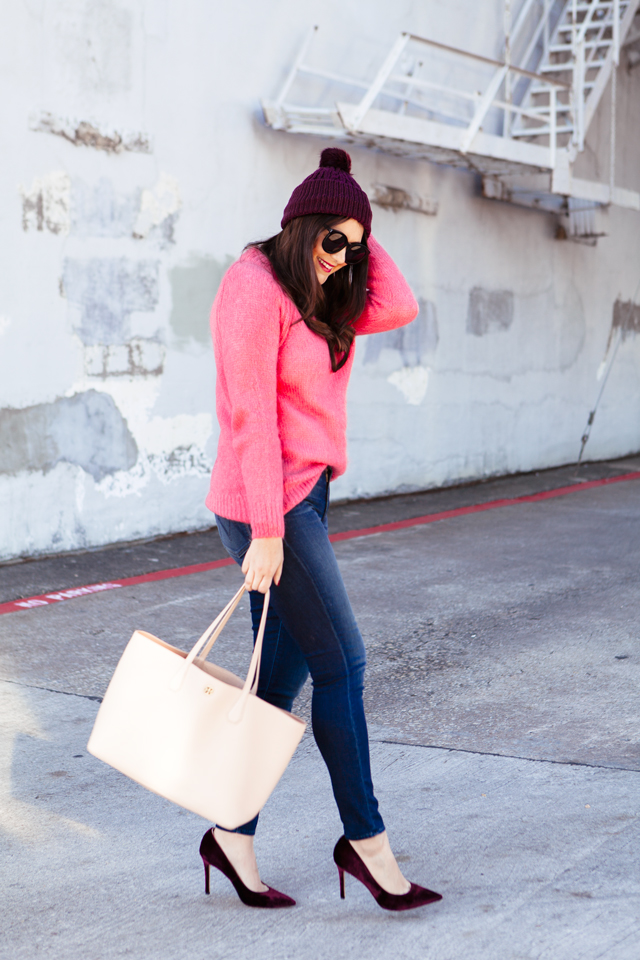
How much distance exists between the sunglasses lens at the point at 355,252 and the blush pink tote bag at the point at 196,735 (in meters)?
1.00

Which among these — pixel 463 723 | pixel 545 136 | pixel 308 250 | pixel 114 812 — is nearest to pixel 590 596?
pixel 463 723

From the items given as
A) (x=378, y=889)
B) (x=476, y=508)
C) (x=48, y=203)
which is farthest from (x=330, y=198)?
(x=476, y=508)

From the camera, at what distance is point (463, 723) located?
3957mm

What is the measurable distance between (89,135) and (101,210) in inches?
18.3

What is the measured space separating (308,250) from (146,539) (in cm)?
517

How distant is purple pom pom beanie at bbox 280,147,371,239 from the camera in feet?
8.27

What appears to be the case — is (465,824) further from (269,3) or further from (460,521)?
(269,3)

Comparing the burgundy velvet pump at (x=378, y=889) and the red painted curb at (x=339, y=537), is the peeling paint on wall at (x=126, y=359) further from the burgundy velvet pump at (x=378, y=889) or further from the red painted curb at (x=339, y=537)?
the burgundy velvet pump at (x=378, y=889)

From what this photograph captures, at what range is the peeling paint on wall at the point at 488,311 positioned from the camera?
1008cm

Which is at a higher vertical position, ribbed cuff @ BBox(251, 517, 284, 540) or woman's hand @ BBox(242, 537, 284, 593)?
ribbed cuff @ BBox(251, 517, 284, 540)

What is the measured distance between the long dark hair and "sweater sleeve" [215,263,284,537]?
9 cm

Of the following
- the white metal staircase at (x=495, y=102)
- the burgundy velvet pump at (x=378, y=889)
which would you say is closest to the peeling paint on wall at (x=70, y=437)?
the white metal staircase at (x=495, y=102)

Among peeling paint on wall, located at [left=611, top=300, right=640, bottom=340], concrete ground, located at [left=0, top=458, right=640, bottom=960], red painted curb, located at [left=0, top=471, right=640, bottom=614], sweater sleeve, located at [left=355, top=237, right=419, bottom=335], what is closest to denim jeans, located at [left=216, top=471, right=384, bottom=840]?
concrete ground, located at [left=0, top=458, right=640, bottom=960]

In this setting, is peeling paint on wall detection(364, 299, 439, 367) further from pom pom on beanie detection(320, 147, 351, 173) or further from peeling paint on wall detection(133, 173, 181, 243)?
pom pom on beanie detection(320, 147, 351, 173)
